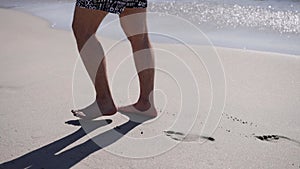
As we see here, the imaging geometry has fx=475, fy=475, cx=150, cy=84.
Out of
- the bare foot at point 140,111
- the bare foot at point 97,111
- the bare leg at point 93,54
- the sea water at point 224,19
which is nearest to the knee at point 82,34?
the bare leg at point 93,54

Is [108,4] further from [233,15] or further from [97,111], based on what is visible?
[233,15]

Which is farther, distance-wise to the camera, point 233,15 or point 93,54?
point 233,15

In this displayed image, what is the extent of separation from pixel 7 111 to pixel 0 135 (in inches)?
12.8

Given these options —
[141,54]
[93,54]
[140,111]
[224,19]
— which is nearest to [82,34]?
[93,54]

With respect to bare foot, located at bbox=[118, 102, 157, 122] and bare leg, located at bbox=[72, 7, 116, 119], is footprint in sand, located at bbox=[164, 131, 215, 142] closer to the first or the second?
bare foot, located at bbox=[118, 102, 157, 122]

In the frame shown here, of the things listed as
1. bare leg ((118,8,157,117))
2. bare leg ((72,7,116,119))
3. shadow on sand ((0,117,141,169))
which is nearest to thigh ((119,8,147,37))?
bare leg ((118,8,157,117))

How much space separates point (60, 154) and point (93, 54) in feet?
2.03

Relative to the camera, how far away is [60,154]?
7.63 ft

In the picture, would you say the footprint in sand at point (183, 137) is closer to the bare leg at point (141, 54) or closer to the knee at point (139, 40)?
the bare leg at point (141, 54)

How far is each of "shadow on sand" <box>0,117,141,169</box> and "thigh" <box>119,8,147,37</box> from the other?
57 centimetres

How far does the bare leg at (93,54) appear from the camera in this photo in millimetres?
2625

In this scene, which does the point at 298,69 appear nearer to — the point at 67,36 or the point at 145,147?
the point at 145,147

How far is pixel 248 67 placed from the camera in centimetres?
374

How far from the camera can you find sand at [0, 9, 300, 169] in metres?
2.30
